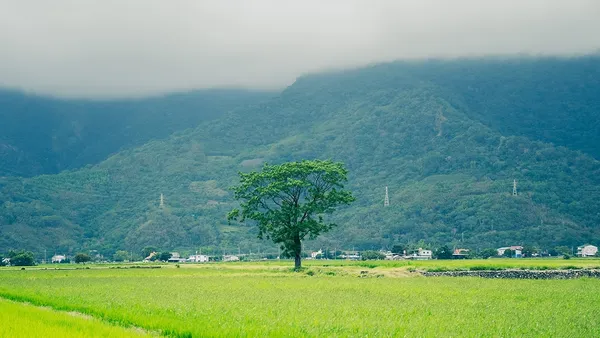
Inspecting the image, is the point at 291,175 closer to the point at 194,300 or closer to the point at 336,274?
the point at 336,274

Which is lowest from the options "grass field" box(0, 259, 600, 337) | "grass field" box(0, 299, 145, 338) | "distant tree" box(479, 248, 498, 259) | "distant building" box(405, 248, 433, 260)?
"distant building" box(405, 248, 433, 260)

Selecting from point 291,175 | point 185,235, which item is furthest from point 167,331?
point 185,235

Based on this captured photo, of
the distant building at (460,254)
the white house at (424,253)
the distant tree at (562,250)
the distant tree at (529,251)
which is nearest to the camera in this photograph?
the distant building at (460,254)

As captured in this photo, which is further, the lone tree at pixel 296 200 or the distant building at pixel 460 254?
the distant building at pixel 460 254

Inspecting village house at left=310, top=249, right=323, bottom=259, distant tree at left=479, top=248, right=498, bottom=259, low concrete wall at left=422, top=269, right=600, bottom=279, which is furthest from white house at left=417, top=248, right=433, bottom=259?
low concrete wall at left=422, top=269, right=600, bottom=279

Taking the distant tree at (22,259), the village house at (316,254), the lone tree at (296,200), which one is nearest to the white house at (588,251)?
the village house at (316,254)

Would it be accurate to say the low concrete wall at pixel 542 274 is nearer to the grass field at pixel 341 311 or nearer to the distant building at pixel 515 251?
the grass field at pixel 341 311

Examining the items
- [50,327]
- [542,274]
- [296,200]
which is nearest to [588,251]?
[296,200]

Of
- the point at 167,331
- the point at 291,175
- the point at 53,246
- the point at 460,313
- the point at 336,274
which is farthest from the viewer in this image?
the point at 53,246

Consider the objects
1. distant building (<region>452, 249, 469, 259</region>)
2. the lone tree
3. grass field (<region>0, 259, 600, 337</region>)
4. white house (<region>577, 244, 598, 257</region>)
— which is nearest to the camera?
grass field (<region>0, 259, 600, 337</region>)

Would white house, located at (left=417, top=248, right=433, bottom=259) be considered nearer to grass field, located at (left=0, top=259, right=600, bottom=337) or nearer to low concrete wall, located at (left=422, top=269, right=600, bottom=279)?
low concrete wall, located at (left=422, top=269, right=600, bottom=279)

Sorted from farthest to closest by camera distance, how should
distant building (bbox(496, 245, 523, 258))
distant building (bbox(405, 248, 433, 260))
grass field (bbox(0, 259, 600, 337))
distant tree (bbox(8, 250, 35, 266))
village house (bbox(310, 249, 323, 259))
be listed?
village house (bbox(310, 249, 323, 259)) < distant building (bbox(496, 245, 523, 258)) < distant building (bbox(405, 248, 433, 260)) < distant tree (bbox(8, 250, 35, 266)) < grass field (bbox(0, 259, 600, 337))

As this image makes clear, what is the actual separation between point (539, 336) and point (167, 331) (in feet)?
36.1

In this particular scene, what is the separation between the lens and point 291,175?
250 feet
